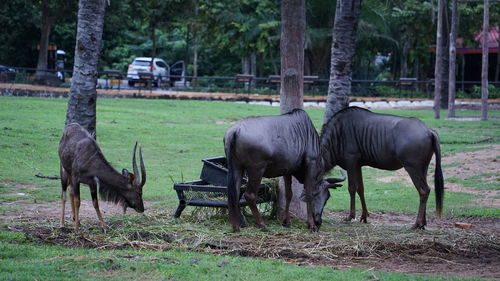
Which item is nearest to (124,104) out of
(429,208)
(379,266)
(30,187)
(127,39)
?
(30,187)

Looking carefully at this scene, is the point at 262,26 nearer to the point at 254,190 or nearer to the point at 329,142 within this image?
the point at 329,142

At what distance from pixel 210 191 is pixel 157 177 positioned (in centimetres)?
628

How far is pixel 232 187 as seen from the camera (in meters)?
10.4

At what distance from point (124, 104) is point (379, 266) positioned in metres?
25.8

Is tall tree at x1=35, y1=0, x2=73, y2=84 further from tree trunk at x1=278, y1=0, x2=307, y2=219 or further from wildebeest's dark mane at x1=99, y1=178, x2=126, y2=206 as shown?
wildebeest's dark mane at x1=99, y1=178, x2=126, y2=206

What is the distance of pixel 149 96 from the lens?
3831cm

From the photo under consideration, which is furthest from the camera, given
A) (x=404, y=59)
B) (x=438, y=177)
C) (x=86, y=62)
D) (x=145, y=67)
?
(x=404, y=59)

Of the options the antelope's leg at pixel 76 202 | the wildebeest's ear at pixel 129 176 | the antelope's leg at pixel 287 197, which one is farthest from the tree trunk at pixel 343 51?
the antelope's leg at pixel 76 202

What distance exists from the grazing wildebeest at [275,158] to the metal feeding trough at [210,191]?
45 cm

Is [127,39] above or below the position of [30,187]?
above

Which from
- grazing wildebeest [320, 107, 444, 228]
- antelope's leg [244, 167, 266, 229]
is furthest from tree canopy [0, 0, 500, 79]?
antelope's leg [244, 167, 266, 229]

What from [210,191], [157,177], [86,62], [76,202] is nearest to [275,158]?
[210,191]

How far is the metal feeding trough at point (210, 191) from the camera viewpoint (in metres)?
11.0

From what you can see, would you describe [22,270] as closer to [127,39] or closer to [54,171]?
[54,171]
